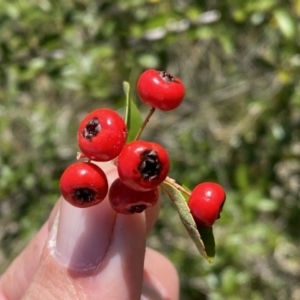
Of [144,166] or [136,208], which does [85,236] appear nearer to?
[136,208]

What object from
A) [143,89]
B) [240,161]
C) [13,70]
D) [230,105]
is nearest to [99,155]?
[143,89]

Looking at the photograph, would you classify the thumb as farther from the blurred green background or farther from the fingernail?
the blurred green background

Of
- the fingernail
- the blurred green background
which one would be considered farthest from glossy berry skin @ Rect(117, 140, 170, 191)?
the blurred green background

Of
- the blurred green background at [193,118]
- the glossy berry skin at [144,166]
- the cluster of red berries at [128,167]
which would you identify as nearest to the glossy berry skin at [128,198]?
the cluster of red berries at [128,167]

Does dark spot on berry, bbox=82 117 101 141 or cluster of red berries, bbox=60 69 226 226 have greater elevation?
dark spot on berry, bbox=82 117 101 141

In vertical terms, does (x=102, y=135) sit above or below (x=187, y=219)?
above

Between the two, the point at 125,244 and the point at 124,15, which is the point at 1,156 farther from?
the point at 125,244

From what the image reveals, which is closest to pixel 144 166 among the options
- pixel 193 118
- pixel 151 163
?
pixel 151 163
